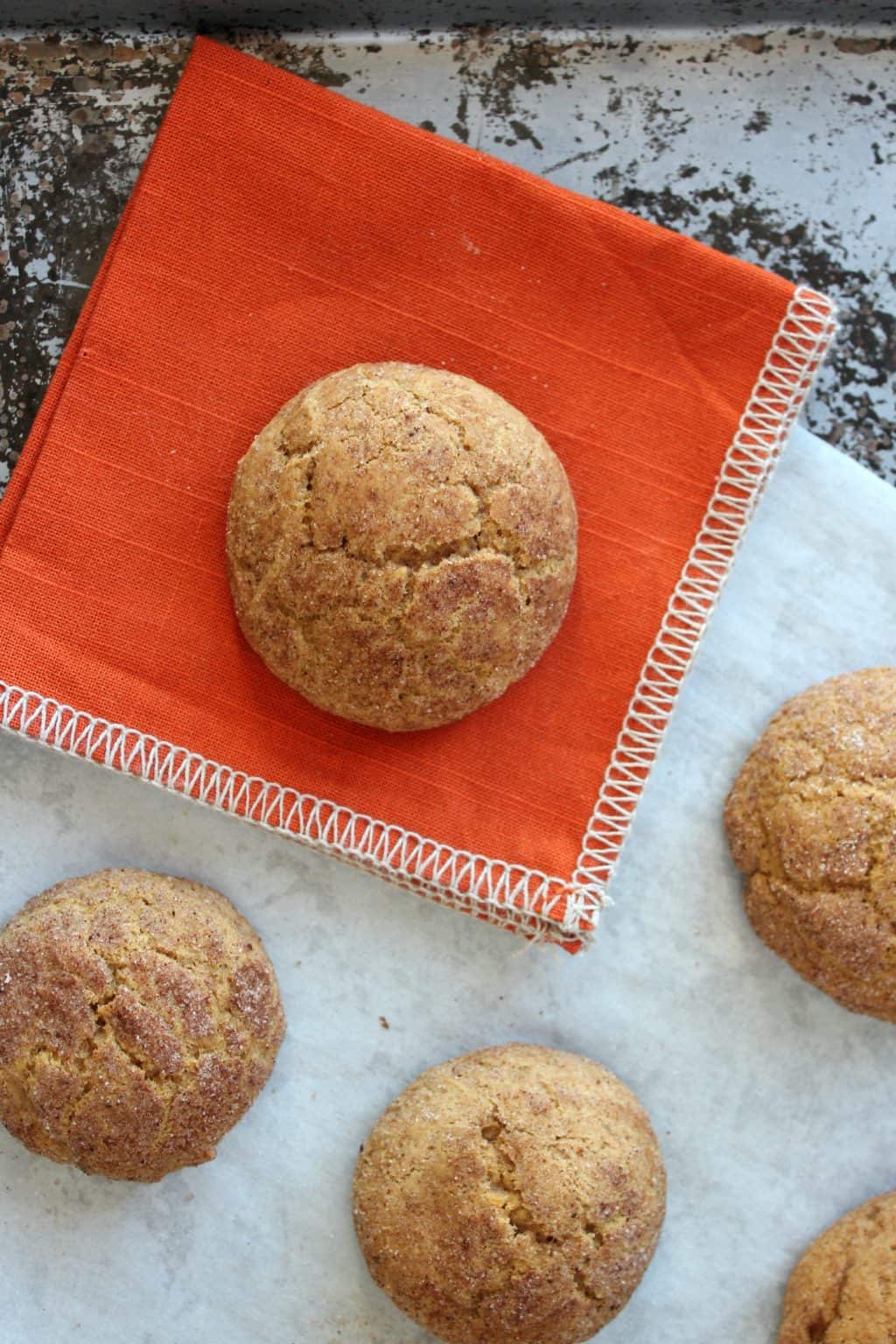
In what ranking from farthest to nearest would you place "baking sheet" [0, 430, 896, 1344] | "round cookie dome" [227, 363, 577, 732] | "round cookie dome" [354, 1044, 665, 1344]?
"baking sheet" [0, 430, 896, 1344] → "round cookie dome" [354, 1044, 665, 1344] → "round cookie dome" [227, 363, 577, 732]

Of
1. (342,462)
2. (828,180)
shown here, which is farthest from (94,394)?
(828,180)

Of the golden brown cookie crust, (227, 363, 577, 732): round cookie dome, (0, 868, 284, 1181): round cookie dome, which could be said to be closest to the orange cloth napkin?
(227, 363, 577, 732): round cookie dome

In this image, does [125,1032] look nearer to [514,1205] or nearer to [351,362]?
[514,1205]

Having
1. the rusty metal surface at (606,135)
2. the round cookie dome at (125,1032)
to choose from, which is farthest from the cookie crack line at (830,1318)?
the rusty metal surface at (606,135)

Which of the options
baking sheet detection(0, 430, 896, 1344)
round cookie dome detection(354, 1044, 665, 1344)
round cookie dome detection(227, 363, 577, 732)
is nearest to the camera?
round cookie dome detection(227, 363, 577, 732)

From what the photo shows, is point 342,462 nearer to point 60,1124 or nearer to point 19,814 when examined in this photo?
point 19,814

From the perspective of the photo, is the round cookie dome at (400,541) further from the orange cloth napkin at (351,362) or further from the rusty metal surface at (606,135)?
the rusty metal surface at (606,135)

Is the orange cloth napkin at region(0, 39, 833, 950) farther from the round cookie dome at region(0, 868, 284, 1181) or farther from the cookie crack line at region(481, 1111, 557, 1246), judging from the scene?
the cookie crack line at region(481, 1111, 557, 1246)

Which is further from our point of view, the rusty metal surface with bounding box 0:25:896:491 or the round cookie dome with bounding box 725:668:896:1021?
the rusty metal surface with bounding box 0:25:896:491
